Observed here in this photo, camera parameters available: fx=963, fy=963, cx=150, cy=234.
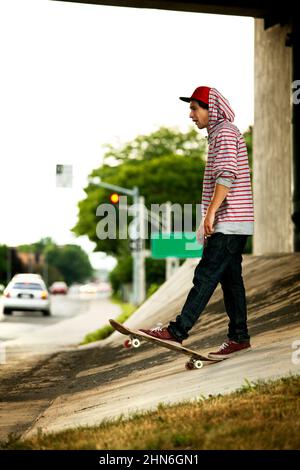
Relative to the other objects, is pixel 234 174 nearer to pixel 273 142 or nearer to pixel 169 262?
pixel 273 142

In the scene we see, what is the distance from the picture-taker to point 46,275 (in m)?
146

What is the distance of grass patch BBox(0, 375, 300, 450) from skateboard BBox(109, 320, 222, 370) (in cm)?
115

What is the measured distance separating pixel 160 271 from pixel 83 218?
1561cm

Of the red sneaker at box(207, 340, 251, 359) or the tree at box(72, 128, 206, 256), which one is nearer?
the red sneaker at box(207, 340, 251, 359)

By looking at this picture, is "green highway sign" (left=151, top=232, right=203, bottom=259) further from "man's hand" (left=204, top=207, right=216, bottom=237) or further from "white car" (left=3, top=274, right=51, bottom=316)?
"white car" (left=3, top=274, right=51, bottom=316)

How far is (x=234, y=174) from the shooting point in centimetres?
773

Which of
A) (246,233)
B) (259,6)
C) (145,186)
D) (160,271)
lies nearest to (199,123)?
(246,233)

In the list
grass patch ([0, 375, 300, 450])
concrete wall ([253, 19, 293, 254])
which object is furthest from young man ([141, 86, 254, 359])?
concrete wall ([253, 19, 293, 254])

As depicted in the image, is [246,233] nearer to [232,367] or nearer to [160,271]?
[232,367]

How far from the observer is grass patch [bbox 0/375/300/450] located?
17.7ft

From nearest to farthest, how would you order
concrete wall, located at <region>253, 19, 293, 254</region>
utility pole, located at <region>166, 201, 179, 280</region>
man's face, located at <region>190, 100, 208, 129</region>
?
man's face, located at <region>190, 100, 208, 129</region>
concrete wall, located at <region>253, 19, 293, 254</region>
utility pole, located at <region>166, 201, 179, 280</region>

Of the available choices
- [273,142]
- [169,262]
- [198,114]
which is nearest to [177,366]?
[198,114]

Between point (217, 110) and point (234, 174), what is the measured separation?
57cm

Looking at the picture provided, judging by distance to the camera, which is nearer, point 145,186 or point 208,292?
point 208,292
